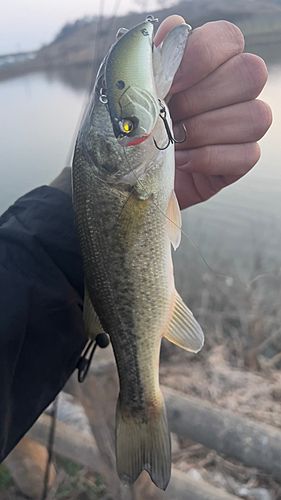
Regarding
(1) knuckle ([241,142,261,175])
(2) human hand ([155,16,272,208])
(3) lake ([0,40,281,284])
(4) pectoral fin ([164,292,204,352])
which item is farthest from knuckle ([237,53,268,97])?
(3) lake ([0,40,281,284])

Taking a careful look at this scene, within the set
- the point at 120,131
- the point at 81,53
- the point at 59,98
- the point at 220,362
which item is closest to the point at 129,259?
the point at 120,131

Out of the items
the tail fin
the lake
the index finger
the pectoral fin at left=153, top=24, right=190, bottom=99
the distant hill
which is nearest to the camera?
the pectoral fin at left=153, top=24, right=190, bottom=99

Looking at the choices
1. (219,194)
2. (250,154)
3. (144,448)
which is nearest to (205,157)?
(250,154)

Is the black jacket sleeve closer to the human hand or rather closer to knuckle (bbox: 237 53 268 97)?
the human hand

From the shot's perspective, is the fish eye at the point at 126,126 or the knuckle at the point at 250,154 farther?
the knuckle at the point at 250,154

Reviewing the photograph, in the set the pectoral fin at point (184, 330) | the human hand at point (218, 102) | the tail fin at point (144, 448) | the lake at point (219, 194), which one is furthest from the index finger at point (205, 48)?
the lake at point (219, 194)

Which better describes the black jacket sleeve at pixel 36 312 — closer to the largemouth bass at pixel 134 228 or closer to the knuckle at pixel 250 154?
the largemouth bass at pixel 134 228
